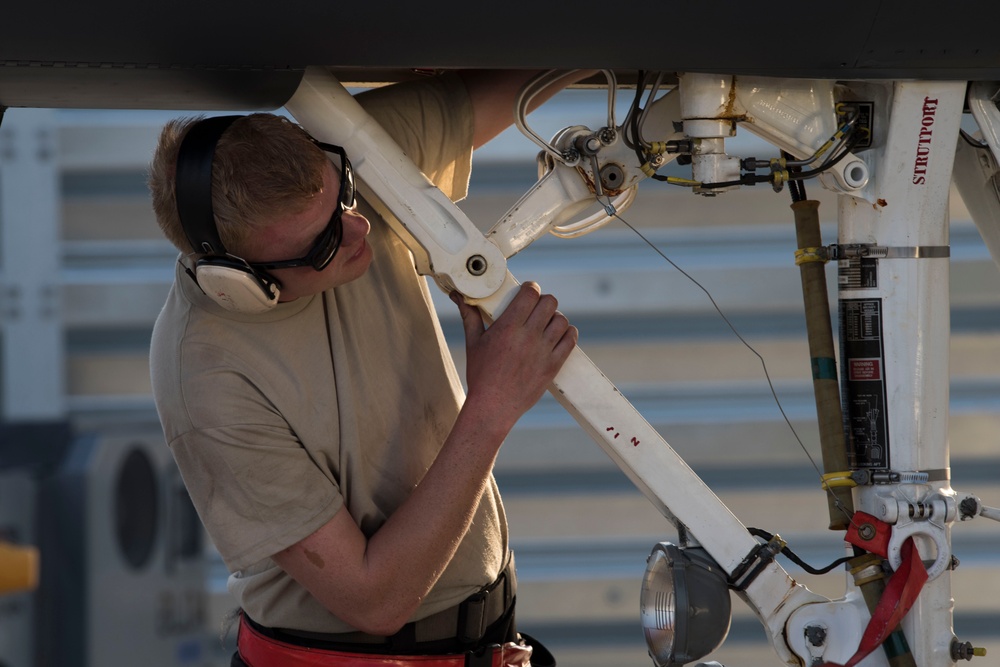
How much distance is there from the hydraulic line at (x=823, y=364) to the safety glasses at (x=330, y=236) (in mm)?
680

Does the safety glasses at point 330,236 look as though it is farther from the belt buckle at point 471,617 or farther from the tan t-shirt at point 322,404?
the belt buckle at point 471,617

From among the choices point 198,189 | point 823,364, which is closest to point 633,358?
point 823,364

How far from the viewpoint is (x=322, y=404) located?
153 centimetres

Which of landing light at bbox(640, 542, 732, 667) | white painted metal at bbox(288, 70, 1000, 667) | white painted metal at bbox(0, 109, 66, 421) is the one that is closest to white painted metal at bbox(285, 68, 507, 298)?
white painted metal at bbox(288, 70, 1000, 667)

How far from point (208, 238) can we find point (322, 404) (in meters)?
0.30

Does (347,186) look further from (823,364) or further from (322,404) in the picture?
(823,364)

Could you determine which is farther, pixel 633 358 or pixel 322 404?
pixel 633 358

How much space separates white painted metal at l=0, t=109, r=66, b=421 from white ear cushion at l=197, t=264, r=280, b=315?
161 cm

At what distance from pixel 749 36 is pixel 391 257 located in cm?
65

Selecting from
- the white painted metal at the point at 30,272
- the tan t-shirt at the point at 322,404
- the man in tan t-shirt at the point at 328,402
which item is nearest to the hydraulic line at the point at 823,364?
the man in tan t-shirt at the point at 328,402

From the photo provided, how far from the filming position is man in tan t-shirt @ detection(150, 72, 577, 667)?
142cm

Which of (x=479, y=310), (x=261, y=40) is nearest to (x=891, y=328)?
(x=479, y=310)

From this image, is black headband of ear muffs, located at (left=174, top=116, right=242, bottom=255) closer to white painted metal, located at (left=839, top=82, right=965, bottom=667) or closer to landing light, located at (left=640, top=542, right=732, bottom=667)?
landing light, located at (left=640, top=542, right=732, bottom=667)

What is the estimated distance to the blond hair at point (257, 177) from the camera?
4.55 ft
